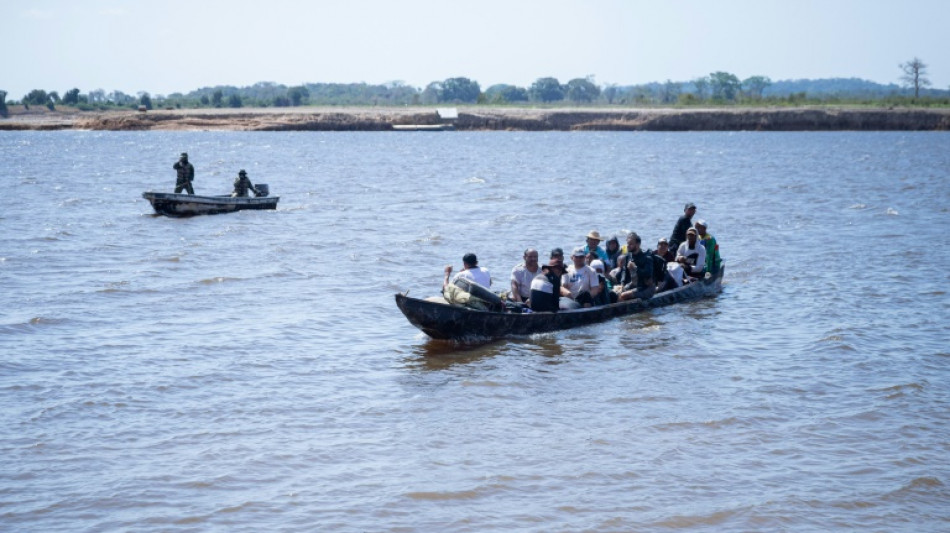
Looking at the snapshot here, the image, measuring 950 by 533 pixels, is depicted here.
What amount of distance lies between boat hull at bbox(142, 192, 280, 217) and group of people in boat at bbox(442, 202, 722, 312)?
16.6 meters

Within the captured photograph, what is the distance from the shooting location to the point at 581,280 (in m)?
16.9

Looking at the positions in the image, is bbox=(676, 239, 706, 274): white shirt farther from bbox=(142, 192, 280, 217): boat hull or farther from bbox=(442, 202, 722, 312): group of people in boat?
bbox=(142, 192, 280, 217): boat hull

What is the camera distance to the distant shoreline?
116 m

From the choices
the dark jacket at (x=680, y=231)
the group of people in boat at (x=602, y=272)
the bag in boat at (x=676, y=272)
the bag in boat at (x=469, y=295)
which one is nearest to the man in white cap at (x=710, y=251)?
the group of people in boat at (x=602, y=272)

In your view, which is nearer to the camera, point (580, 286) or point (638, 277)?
point (580, 286)

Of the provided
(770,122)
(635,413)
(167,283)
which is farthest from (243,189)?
(770,122)

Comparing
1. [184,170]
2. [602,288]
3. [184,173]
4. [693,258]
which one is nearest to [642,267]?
[602,288]

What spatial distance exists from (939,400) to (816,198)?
1216 inches

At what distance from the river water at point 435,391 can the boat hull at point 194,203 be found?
1.35m

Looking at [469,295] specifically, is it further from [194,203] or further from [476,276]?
[194,203]

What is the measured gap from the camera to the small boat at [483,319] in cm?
1509

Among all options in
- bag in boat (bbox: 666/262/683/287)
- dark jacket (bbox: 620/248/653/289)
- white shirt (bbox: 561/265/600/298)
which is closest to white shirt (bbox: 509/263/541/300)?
white shirt (bbox: 561/265/600/298)

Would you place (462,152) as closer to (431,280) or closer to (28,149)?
(28,149)

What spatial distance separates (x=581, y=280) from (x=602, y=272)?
0.71m
